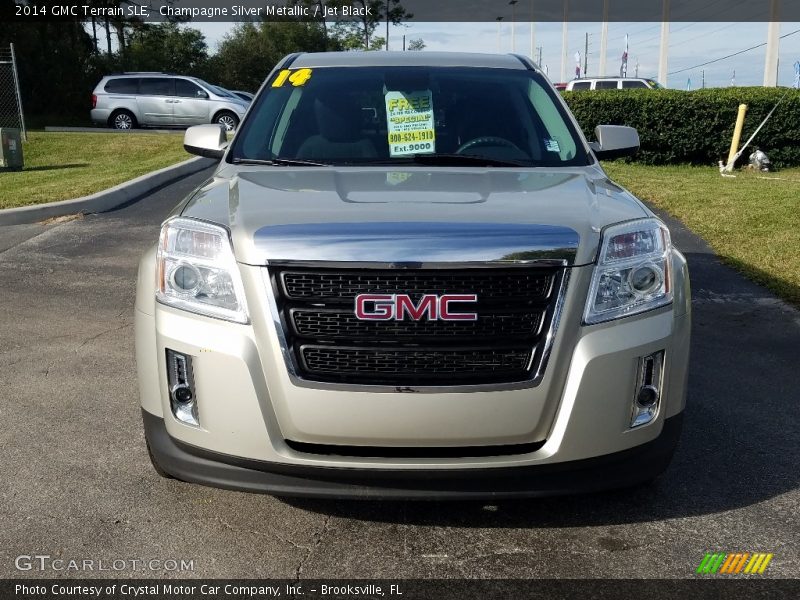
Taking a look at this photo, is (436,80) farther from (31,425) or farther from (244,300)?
(31,425)

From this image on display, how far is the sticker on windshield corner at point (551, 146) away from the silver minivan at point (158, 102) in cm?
2157

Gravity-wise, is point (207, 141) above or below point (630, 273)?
above

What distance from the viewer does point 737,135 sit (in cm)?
1664

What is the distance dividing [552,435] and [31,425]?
259cm

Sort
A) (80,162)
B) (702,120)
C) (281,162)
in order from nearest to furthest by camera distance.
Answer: (281,162) < (702,120) < (80,162)

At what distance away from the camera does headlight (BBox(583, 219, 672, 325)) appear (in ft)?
9.69

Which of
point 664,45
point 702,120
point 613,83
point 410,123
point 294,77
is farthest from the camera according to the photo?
point 664,45

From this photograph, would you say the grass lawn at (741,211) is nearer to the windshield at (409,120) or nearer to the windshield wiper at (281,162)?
the windshield at (409,120)

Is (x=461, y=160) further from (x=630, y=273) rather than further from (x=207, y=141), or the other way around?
(x=207, y=141)

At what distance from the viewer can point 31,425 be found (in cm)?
425

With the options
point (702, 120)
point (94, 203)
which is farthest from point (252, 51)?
point (94, 203)

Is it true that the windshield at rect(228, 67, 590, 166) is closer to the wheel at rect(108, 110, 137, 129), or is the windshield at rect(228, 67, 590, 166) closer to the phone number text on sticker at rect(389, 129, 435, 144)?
the phone number text on sticker at rect(389, 129, 435, 144)

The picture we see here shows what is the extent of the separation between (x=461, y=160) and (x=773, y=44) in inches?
924

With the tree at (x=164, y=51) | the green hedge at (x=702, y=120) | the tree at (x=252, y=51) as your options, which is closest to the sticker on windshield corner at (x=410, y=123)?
the green hedge at (x=702, y=120)
